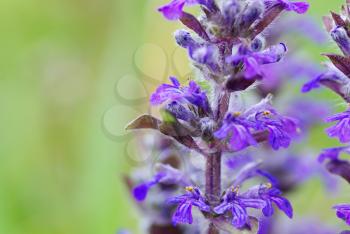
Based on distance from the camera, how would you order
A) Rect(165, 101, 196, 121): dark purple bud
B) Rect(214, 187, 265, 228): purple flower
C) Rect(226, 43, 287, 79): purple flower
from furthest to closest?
Rect(165, 101, 196, 121): dark purple bud
Rect(214, 187, 265, 228): purple flower
Rect(226, 43, 287, 79): purple flower

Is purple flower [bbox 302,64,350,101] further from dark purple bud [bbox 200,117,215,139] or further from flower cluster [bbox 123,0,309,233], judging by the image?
dark purple bud [bbox 200,117,215,139]

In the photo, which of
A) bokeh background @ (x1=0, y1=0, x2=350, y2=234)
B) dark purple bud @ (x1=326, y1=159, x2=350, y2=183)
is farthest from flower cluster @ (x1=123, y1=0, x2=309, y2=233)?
bokeh background @ (x1=0, y1=0, x2=350, y2=234)

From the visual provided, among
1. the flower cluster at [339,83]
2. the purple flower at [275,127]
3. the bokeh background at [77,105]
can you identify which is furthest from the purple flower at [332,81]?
the bokeh background at [77,105]

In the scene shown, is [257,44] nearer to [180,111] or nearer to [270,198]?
[180,111]

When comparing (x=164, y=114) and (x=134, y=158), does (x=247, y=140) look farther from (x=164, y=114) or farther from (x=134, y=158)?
(x=134, y=158)

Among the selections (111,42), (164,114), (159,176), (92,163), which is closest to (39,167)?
(92,163)

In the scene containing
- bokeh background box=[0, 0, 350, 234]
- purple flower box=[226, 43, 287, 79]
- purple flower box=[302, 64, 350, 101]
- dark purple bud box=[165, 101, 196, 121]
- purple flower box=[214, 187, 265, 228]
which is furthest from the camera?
bokeh background box=[0, 0, 350, 234]
